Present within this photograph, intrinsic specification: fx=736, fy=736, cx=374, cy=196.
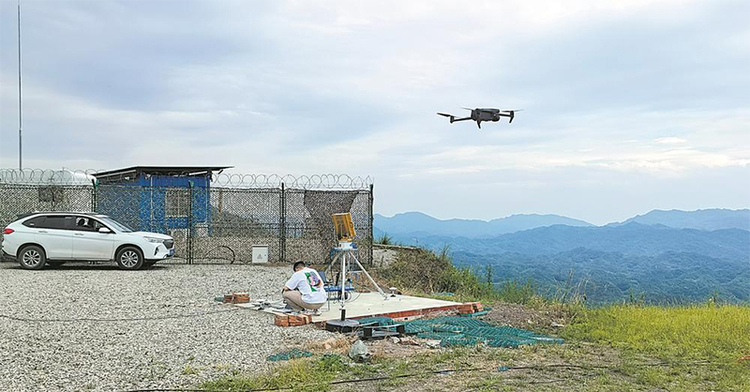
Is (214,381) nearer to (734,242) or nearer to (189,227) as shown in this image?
(189,227)

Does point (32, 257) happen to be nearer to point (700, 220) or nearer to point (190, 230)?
point (190, 230)

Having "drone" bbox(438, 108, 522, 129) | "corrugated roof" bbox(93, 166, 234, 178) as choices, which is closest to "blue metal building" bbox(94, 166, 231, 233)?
"corrugated roof" bbox(93, 166, 234, 178)

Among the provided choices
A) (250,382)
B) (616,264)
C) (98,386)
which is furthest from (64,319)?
(616,264)

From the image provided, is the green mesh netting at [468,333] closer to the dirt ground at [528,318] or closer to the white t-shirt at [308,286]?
the dirt ground at [528,318]

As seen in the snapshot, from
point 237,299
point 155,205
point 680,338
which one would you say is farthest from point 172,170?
point 680,338

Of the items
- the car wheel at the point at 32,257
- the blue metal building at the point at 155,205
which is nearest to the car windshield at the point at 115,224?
the blue metal building at the point at 155,205
